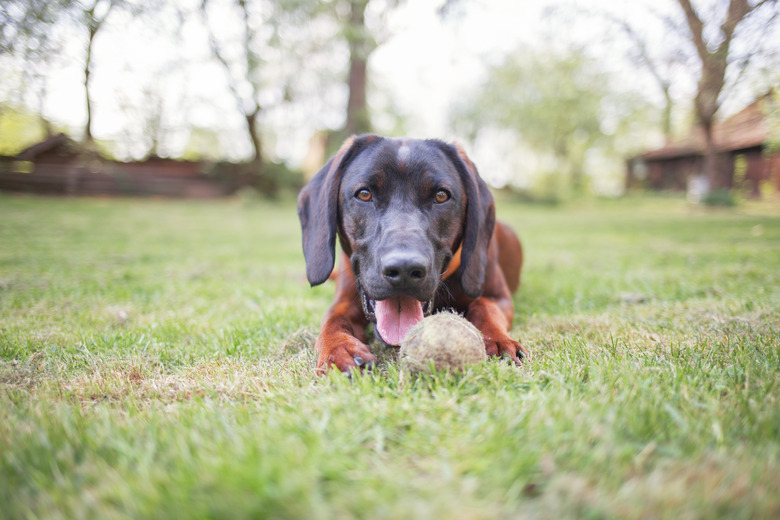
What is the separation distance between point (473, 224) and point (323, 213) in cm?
98

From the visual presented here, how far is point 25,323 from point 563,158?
4462 cm

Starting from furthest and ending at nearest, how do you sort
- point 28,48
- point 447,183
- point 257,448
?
point 28,48
point 447,183
point 257,448

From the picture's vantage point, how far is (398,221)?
245 cm

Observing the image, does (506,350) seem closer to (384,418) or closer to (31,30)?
(384,418)

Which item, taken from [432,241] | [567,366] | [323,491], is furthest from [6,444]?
[567,366]

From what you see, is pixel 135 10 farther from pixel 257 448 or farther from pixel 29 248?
pixel 257 448

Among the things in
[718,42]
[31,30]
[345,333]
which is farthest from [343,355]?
[718,42]

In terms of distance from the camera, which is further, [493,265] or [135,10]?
[135,10]

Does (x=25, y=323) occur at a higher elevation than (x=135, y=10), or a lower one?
lower

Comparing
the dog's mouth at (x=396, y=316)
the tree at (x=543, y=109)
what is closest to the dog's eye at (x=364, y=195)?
the dog's mouth at (x=396, y=316)

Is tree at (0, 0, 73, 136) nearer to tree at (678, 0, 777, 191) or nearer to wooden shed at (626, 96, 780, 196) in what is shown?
tree at (678, 0, 777, 191)

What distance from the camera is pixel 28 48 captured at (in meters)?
5.18

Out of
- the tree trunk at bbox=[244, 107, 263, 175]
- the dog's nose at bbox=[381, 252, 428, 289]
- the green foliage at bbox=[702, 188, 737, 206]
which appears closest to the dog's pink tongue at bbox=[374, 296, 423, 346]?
the dog's nose at bbox=[381, 252, 428, 289]

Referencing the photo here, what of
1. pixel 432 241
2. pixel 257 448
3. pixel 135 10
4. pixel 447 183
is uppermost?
pixel 135 10
